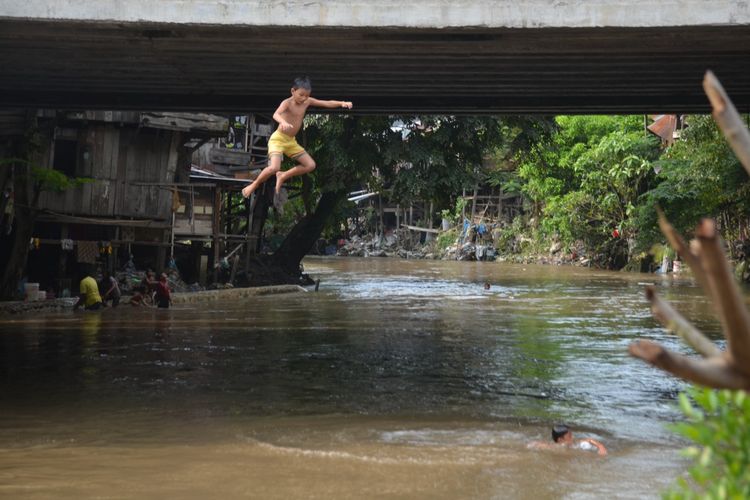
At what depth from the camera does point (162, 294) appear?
74.5ft

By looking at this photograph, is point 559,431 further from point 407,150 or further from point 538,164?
point 538,164

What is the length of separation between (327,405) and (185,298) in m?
14.4

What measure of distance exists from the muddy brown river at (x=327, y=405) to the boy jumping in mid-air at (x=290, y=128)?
9.37 ft

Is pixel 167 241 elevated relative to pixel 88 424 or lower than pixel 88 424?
elevated

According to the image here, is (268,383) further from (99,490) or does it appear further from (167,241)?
(167,241)

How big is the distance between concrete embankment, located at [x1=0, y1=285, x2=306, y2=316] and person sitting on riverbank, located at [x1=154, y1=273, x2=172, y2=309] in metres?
1.07

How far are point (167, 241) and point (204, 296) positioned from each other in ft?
6.20

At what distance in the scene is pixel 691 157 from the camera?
28.8m

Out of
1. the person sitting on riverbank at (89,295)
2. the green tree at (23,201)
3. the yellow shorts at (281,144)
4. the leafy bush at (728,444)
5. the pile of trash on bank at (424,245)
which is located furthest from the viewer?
the pile of trash on bank at (424,245)

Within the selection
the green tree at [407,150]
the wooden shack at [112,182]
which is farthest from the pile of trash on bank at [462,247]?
the wooden shack at [112,182]

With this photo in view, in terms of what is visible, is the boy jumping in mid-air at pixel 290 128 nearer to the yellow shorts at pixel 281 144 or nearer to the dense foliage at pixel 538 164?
the yellow shorts at pixel 281 144

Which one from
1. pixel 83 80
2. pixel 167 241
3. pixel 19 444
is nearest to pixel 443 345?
pixel 83 80

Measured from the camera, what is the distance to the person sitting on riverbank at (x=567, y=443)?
30.0 feet

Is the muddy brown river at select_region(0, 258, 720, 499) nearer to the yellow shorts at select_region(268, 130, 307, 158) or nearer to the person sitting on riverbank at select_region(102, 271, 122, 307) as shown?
the person sitting on riverbank at select_region(102, 271, 122, 307)
